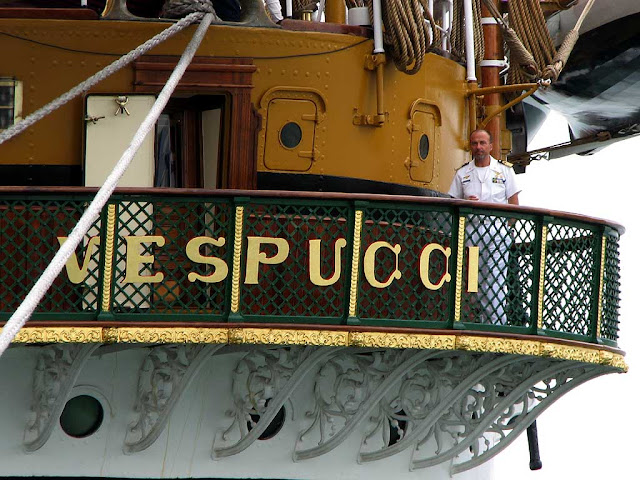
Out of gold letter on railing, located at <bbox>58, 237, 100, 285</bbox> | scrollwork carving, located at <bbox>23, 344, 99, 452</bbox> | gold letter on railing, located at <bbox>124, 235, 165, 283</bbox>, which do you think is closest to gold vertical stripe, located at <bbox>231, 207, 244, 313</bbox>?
gold letter on railing, located at <bbox>124, 235, 165, 283</bbox>

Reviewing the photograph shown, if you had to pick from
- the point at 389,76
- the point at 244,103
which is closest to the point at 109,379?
the point at 244,103

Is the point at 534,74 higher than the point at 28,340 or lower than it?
higher

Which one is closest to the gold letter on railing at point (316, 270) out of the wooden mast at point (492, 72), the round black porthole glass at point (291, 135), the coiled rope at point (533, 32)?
the round black porthole glass at point (291, 135)

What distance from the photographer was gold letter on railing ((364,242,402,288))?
14.5 metres

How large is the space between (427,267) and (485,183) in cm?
179

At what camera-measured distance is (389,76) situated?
54.3 feet

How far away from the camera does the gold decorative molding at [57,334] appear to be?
14.0m

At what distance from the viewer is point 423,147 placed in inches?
666

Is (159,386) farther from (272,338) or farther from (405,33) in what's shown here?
(405,33)

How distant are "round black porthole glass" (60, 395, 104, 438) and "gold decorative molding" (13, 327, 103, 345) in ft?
4.99

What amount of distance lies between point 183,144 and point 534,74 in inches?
182

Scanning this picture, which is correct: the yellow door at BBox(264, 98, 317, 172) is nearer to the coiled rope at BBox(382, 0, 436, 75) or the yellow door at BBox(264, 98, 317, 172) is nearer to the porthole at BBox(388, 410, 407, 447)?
the coiled rope at BBox(382, 0, 436, 75)

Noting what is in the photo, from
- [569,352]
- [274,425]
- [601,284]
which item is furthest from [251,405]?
[601,284]

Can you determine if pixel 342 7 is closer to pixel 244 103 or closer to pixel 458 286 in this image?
pixel 244 103
